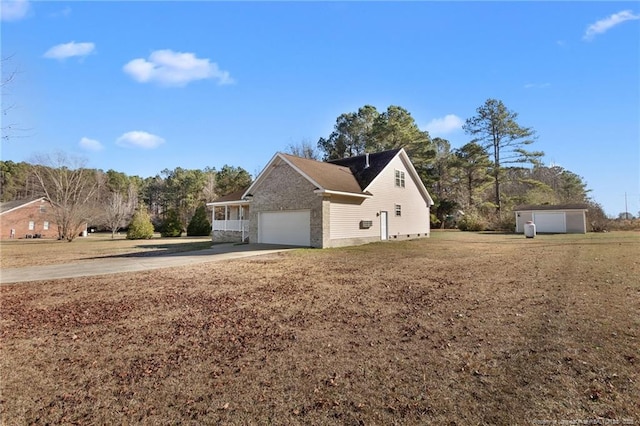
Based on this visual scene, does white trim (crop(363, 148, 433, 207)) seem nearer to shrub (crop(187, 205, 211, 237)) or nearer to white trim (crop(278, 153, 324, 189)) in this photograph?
white trim (crop(278, 153, 324, 189))

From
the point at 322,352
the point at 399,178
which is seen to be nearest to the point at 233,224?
the point at 399,178

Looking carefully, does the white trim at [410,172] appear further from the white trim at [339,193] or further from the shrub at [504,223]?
the shrub at [504,223]

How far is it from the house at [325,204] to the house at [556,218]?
14672mm

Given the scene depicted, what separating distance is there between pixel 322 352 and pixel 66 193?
120 ft

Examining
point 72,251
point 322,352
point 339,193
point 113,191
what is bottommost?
point 322,352

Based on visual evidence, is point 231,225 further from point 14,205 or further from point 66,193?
point 14,205

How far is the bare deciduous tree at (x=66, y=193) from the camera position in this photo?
3011 cm

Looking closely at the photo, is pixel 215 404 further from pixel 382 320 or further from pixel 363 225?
pixel 363 225

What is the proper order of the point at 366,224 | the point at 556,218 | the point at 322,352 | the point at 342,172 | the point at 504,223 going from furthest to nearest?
the point at 504,223, the point at 556,218, the point at 342,172, the point at 366,224, the point at 322,352

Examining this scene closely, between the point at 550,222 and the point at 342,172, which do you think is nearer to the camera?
the point at 342,172

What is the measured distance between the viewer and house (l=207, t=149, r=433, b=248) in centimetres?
1764

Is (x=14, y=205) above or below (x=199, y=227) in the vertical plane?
above

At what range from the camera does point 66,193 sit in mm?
31172

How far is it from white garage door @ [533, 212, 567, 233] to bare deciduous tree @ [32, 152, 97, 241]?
1737 inches
